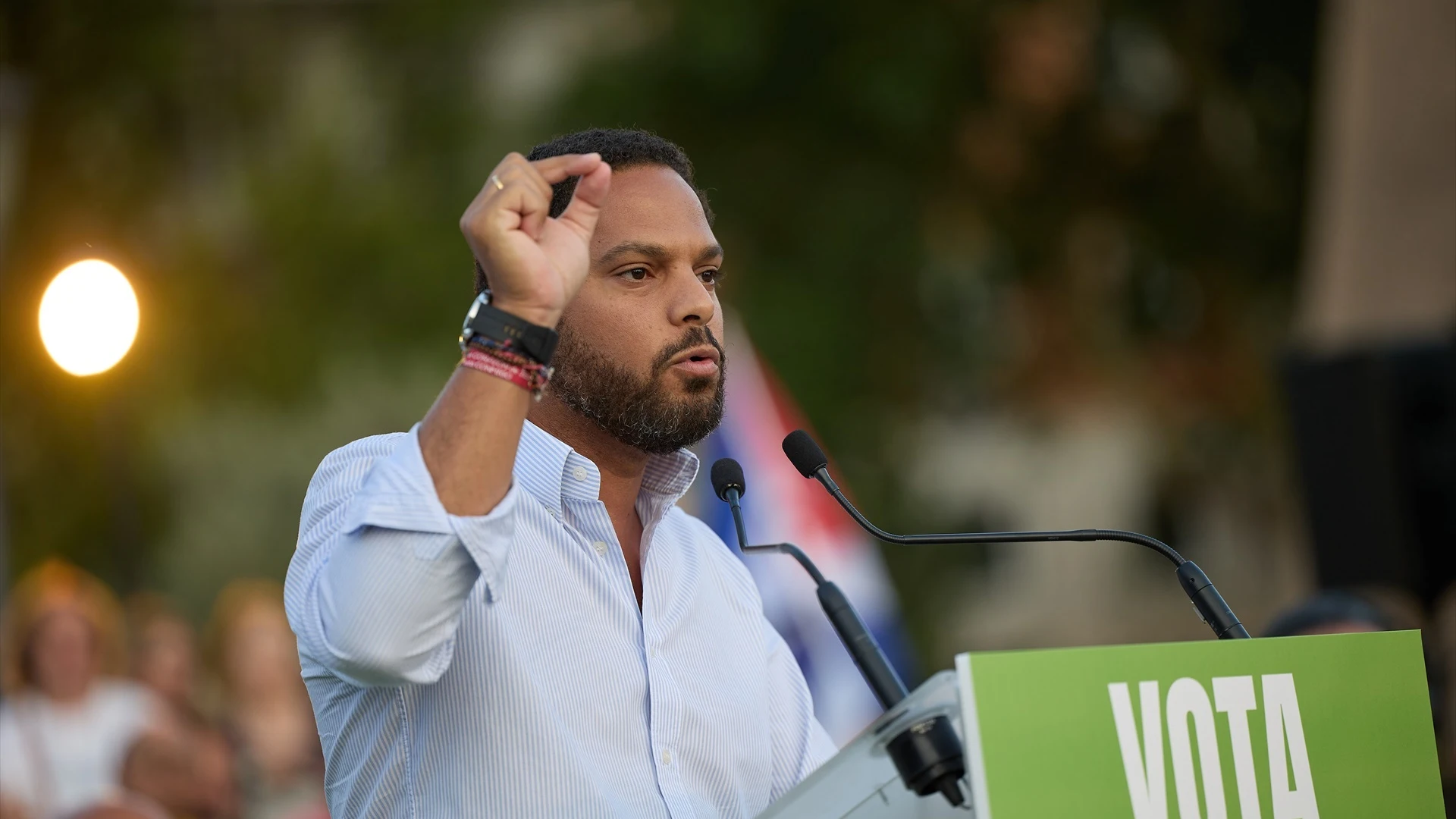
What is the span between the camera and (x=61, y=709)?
7.65 meters

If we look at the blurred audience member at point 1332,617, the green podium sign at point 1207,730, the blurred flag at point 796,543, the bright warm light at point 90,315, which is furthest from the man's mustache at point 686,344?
the bright warm light at point 90,315

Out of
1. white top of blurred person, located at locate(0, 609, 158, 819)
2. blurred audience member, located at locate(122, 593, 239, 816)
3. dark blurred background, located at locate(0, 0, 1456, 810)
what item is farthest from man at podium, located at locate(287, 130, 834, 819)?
dark blurred background, located at locate(0, 0, 1456, 810)

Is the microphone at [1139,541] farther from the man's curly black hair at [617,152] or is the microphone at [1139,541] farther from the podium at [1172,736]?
the man's curly black hair at [617,152]

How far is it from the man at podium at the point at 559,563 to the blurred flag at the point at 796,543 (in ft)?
14.3

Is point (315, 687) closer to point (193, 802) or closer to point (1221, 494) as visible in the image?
point (193, 802)

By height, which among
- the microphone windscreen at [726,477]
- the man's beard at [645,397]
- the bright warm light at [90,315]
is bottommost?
the microphone windscreen at [726,477]

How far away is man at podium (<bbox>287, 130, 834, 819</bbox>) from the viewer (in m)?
2.07

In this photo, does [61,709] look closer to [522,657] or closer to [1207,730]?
[522,657]

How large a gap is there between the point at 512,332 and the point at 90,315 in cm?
545

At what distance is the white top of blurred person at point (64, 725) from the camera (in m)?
7.41

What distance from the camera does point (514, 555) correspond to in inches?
100

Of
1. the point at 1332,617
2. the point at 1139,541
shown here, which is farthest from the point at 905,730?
the point at 1332,617

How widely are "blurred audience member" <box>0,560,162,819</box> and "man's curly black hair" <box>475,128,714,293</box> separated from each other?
16.8ft

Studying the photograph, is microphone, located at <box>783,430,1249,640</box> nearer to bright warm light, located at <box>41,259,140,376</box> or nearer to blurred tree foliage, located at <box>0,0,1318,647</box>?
bright warm light, located at <box>41,259,140,376</box>
